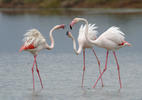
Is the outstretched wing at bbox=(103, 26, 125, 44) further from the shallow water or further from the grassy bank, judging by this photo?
the grassy bank

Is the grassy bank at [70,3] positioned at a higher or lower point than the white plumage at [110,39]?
higher

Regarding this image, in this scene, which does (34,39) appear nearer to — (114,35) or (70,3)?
(114,35)

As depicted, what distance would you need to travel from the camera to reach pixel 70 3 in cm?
5134

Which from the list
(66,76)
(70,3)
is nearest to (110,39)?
(66,76)

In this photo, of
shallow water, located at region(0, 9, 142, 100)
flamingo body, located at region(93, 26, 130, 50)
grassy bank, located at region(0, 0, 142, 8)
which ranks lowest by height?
shallow water, located at region(0, 9, 142, 100)

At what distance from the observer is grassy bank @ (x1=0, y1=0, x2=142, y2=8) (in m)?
45.6

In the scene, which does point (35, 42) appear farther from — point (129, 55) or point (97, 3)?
point (97, 3)

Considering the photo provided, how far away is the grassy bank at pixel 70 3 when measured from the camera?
45594mm

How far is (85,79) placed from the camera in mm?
8812

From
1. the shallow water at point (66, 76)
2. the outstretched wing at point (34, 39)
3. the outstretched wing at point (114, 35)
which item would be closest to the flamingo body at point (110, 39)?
the outstretched wing at point (114, 35)

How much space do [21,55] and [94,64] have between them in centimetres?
284

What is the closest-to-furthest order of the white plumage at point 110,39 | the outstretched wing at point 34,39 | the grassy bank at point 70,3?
the outstretched wing at point 34,39 < the white plumage at point 110,39 < the grassy bank at point 70,3

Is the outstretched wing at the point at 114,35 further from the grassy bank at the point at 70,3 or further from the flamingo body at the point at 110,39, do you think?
the grassy bank at the point at 70,3

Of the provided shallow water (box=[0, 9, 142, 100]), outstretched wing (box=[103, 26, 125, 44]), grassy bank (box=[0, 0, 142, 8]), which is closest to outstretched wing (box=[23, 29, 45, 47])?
shallow water (box=[0, 9, 142, 100])
